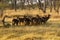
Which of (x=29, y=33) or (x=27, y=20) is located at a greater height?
(x=27, y=20)

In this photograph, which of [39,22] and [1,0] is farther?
[1,0]

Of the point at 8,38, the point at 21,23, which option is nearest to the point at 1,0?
the point at 21,23

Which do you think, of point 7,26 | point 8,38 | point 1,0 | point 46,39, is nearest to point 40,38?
point 46,39

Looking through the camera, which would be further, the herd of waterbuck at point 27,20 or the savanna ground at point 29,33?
the herd of waterbuck at point 27,20

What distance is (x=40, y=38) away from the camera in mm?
15664

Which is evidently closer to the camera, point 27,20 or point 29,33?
point 29,33

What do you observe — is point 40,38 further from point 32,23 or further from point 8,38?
point 32,23

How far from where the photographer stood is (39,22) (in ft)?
77.6

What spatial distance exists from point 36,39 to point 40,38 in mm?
634

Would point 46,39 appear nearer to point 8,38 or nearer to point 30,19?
point 8,38

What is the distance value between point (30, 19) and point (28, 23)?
46cm

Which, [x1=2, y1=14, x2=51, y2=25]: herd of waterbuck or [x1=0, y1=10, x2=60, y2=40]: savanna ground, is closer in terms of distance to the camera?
[x1=0, y1=10, x2=60, y2=40]: savanna ground

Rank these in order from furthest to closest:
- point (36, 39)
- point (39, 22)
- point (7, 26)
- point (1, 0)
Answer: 1. point (1, 0)
2. point (39, 22)
3. point (7, 26)
4. point (36, 39)

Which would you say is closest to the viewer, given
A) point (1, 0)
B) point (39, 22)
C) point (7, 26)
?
point (7, 26)
